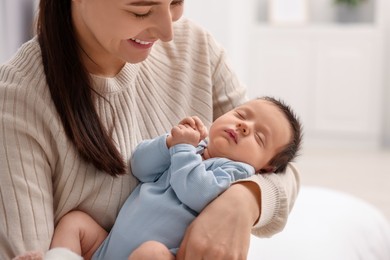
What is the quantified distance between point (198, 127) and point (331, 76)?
478cm

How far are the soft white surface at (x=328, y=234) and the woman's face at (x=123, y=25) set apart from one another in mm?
676

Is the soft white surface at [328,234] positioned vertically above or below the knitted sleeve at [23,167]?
below

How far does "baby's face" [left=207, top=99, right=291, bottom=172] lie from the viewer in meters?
1.51

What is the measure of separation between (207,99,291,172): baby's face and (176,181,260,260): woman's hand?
102 millimetres

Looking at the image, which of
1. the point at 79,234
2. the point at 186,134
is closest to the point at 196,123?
the point at 186,134

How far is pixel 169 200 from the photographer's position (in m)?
1.40

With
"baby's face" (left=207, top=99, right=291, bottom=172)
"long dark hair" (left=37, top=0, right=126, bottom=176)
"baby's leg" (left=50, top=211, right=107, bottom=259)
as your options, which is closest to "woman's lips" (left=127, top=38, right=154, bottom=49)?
"long dark hair" (left=37, top=0, right=126, bottom=176)

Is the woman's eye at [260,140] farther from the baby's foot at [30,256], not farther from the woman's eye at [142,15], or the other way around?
the baby's foot at [30,256]

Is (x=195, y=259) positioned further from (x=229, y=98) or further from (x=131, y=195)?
(x=229, y=98)

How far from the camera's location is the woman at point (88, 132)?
1.37 metres

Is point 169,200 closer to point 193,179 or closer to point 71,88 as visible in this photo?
point 193,179

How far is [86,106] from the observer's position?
1.46 meters

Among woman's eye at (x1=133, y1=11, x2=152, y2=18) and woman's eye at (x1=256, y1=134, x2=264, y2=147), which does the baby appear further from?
woman's eye at (x1=133, y1=11, x2=152, y2=18)

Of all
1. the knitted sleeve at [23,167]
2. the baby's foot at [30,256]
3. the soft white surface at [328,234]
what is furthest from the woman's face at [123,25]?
the soft white surface at [328,234]
